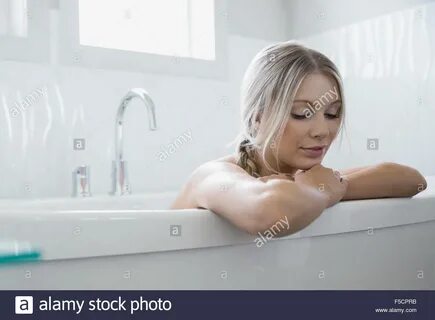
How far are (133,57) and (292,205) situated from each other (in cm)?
117

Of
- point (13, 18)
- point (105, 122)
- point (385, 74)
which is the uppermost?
point (13, 18)

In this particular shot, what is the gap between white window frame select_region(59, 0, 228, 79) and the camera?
1695 millimetres

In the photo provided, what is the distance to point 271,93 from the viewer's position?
103 cm

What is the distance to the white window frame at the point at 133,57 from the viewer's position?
5.56 feet

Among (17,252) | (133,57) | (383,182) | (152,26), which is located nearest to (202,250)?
(17,252)

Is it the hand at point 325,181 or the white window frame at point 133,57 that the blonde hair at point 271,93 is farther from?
the white window frame at point 133,57

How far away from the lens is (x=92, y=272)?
2.56 ft

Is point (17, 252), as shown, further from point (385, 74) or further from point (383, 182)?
point (385, 74)

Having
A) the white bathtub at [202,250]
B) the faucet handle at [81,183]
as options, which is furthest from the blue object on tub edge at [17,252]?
the faucet handle at [81,183]

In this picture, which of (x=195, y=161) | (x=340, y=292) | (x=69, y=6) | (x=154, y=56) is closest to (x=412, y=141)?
(x=195, y=161)

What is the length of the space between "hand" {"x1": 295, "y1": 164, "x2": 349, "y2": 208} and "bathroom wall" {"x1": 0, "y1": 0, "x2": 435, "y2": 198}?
89 centimetres

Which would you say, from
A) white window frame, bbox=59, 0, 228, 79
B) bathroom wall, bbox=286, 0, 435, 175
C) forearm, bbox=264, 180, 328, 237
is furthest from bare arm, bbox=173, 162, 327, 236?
bathroom wall, bbox=286, 0, 435, 175

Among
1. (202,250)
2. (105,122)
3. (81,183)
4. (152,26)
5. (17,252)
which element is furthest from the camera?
(152,26)

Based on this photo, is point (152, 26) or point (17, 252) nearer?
point (17, 252)
